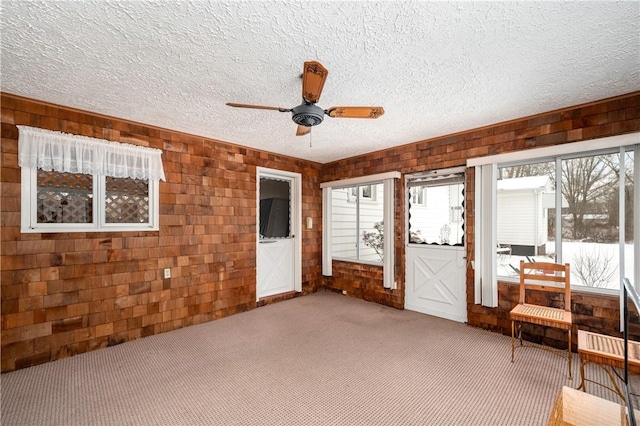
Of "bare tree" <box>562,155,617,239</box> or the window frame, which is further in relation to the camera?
"bare tree" <box>562,155,617,239</box>

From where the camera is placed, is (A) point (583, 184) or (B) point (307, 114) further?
(A) point (583, 184)

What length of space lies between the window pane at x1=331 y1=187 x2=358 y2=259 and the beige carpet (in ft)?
6.74

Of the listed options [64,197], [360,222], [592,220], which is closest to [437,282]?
[360,222]

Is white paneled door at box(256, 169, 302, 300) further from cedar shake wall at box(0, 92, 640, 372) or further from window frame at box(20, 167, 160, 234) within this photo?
window frame at box(20, 167, 160, 234)

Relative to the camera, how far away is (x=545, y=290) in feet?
10.0

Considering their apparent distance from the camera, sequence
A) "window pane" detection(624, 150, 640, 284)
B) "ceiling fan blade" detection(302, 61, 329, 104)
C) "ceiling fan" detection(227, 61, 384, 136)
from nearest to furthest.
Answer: "ceiling fan blade" detection(302, 61, 329, 104) < "ceiling fan" detection(227, 61, 384, 136) < "window pane" detection(624, 150, 640, 284)

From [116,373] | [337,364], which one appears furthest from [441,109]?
[116,373]

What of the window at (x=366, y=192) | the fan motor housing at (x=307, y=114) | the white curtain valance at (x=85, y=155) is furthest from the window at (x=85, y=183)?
the window at (x=366, y=192)

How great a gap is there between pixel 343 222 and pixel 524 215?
120 inches

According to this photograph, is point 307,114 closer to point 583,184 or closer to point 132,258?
point 132,258

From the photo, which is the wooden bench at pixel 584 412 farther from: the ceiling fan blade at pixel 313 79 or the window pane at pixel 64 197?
the window pane at pixel 64 197

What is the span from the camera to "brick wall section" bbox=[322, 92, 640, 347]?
2857 mm

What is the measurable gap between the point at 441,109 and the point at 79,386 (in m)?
4.38

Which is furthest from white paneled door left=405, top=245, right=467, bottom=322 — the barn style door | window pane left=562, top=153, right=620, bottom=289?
window pane left=562, top=153, right=620, bottom=289
